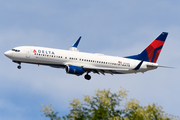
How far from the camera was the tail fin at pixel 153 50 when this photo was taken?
2655 inches

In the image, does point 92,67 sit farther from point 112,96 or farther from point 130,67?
point 112,96

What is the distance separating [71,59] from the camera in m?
56.7

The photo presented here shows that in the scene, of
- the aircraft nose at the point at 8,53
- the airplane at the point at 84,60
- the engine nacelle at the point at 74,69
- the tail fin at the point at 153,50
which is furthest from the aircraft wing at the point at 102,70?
the aircraft nose at the point at 8,53

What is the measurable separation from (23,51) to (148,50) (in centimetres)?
2941

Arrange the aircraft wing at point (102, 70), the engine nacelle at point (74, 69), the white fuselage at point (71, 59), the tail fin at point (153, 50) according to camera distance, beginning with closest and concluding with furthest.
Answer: the white fuselage at point (71, 59) < the engine nacelle at point (74, 69) < the aircraft wing at point (102, 70) < the tail fin at point (153, 50)

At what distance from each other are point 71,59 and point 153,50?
72.4 feet

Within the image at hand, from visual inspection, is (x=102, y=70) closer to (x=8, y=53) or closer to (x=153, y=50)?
(x=153, y=50)

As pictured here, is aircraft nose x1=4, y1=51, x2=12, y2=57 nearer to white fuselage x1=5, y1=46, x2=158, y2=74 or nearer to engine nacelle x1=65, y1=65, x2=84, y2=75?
white fuselage x1=5, y1=46, x2=158, y2=74

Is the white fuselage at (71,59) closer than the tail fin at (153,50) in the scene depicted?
Yes

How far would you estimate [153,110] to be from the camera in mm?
38094

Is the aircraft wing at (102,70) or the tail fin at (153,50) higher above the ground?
the tail fin at (153,50)

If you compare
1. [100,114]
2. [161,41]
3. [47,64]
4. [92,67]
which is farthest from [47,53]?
[161,41]

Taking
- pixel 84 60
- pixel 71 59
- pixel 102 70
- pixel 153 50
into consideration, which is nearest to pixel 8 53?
pixel 71 59

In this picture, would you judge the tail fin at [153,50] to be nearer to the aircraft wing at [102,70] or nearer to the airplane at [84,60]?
the airplane at [84,60]
